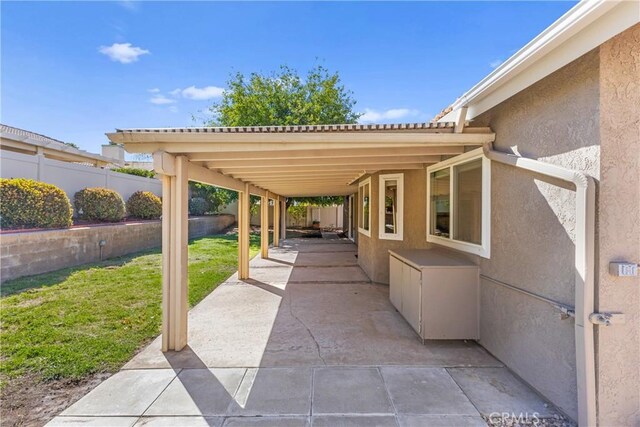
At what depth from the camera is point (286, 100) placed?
17562mm

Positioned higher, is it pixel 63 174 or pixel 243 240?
pixel 63 174

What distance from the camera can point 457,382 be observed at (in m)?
3.49

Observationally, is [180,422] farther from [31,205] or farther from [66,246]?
[31,205]

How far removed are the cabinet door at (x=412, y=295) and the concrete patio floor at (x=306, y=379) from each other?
0.24 meters

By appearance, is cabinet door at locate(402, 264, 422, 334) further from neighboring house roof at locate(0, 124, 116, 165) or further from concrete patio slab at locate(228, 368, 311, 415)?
neighboring house roof at locate(0, 124, 116, 165)

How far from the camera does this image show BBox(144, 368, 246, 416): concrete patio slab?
3020 mm

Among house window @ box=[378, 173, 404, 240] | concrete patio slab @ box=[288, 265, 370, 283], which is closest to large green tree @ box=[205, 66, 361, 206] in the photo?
concrete patio slab @ box=[288, 265, 370, 283]

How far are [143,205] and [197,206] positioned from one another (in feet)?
23.0

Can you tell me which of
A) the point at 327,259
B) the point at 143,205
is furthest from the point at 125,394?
the point at 143,205

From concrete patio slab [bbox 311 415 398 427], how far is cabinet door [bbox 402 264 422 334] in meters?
1.96

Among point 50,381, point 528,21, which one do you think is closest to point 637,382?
point 528,21

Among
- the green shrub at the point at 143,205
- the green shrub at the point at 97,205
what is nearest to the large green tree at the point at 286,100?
the green shrub at the point at 143,205

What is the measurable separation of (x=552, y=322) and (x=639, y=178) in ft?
5.19

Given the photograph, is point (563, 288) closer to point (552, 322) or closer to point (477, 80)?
point (552, 322)
